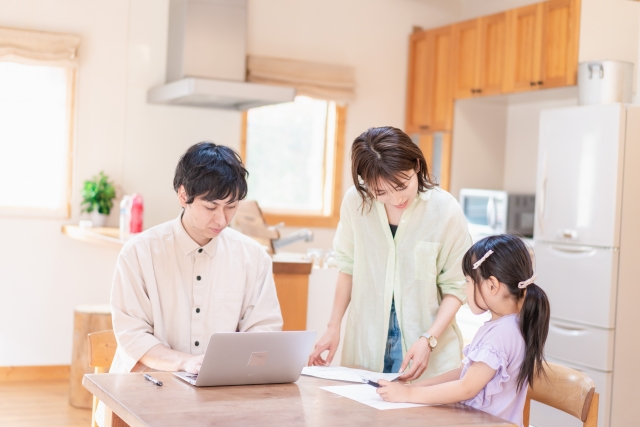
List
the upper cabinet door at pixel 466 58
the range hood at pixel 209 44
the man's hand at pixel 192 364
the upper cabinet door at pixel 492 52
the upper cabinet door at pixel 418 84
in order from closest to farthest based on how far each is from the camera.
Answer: the man's hand at pixel 192 364, the range hood at pixel 209 44, the upper cabinet door at pixel 492 52, the upper cabinet door at pixel 466 58, the upper cabinet door at pixel 418 84

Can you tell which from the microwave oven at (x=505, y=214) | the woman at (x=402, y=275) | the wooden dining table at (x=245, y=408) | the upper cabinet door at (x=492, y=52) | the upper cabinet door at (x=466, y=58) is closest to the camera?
the wooden dining table at (x=245, y=408)

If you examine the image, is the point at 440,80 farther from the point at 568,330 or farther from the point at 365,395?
the point at 365,395

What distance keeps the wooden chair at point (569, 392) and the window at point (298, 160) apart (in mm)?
3951

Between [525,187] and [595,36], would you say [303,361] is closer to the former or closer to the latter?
[595,36]

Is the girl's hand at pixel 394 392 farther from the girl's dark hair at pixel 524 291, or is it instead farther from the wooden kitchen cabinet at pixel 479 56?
the wooden kitchen cabinet at pixel 479 56

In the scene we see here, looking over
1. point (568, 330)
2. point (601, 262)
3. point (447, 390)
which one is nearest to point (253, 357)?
point (447, 390)

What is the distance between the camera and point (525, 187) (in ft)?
19.5

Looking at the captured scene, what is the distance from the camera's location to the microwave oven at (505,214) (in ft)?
17.4

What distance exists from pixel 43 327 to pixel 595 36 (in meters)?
4.00

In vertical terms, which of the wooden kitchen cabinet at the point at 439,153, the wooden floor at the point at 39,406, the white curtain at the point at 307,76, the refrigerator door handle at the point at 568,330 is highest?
the white curtain at the point at 307,76

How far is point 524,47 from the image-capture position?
207 inches

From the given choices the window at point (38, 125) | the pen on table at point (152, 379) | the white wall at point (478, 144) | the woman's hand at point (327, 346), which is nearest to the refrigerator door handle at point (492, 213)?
the white wall at point (478, 144)

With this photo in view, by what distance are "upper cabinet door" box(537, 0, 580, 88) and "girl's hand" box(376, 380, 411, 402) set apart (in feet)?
11.5

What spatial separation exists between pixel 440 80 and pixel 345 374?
167 inches
